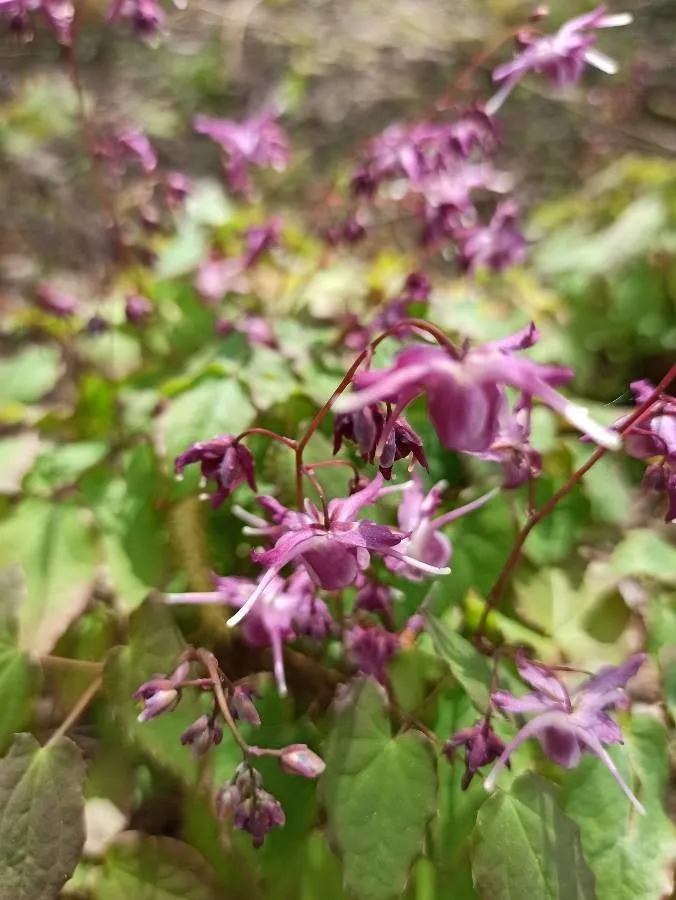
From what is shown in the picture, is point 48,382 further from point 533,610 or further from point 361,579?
point 533,610

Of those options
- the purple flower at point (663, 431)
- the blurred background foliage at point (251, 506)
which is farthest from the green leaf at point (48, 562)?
the purple flower at point (663, 431)

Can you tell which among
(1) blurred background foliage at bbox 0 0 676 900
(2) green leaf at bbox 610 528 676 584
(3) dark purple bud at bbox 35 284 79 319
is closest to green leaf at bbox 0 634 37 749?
(1) blurred background foliage at bbox 0 0 676 900

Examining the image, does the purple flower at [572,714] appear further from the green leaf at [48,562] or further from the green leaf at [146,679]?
the green leaf at [48,562]

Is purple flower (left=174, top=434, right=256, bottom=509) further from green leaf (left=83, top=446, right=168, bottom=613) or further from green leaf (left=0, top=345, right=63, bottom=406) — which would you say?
green leaf (left=0, top=345, right=63, bottom=406)

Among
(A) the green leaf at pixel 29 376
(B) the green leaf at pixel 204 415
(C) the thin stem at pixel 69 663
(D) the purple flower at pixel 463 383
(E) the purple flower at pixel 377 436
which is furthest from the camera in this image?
(A) the green leaf at pixel 29 376

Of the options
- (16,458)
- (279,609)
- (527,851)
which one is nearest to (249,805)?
(279,609)

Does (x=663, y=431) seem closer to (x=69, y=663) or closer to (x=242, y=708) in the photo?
(x=242, y=708)
